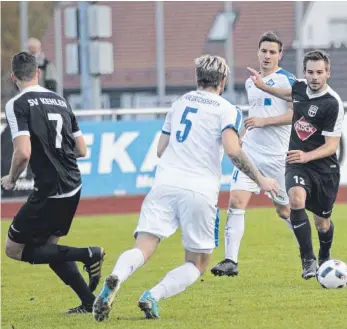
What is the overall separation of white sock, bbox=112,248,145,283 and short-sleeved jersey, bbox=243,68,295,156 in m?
3.47

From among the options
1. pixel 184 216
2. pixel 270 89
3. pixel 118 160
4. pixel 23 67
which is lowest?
pixel 118 160

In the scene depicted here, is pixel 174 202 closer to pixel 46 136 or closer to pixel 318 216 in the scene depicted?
pixel 46 136

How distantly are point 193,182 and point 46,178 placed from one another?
49.7 inches

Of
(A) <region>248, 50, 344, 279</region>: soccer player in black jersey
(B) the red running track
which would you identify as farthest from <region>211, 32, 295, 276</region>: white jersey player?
(B) the red running track

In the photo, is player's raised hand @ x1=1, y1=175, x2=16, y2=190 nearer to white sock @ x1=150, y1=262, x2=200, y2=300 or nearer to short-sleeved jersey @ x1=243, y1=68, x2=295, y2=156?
white sock @ x1=150, y1=262, x2=200, y2=300

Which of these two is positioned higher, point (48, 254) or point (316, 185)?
point (316, 185)

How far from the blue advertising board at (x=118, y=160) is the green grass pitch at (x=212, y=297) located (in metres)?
4.91

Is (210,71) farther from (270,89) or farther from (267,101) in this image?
(267,101)

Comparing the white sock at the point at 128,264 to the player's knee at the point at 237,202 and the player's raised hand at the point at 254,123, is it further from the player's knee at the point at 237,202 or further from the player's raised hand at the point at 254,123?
the player's raised hand at the point at 254,123

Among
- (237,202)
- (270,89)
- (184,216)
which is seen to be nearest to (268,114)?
(270,89)

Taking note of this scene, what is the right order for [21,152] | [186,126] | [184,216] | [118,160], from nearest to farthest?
[184,216] → [186,126] → [21,152] → [118,160]

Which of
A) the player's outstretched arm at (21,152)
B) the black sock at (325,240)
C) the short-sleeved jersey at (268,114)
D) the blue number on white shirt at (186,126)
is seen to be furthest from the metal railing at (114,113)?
the blue number on white shirt at (186,126)

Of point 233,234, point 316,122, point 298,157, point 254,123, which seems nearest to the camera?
point 298,157

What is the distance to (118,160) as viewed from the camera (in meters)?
19.4
